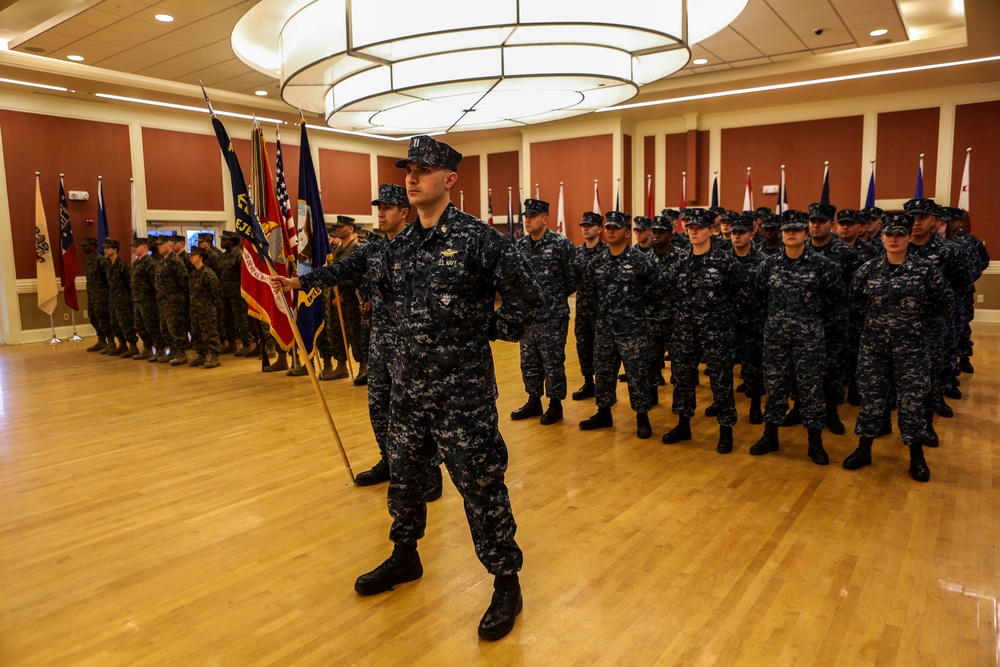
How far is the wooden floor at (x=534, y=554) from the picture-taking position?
2.39 m

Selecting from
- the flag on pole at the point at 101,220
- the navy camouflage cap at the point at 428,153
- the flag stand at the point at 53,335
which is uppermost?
the flag on pole at the point at 101,220

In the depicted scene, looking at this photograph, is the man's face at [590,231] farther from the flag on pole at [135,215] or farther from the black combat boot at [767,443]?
the flag on pole at [135,215]

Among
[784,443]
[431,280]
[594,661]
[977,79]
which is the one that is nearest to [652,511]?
[594,661]

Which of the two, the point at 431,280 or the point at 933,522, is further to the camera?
the point at 933,522

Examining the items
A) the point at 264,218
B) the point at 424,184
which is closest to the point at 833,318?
the point at 424,184

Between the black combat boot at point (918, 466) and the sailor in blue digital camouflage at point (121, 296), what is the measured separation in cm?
881

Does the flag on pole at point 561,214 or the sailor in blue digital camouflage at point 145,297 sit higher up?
the flag on pole at point 561,214

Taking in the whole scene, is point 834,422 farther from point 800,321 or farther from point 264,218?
point 264,218

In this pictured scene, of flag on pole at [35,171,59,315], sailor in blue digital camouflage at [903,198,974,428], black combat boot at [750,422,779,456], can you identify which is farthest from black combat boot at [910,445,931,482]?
flag on pole at [35,171,59,315]

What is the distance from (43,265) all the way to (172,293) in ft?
12.2

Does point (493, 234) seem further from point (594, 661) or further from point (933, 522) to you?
point (933, 522)

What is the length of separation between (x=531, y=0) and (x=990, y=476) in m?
4.02

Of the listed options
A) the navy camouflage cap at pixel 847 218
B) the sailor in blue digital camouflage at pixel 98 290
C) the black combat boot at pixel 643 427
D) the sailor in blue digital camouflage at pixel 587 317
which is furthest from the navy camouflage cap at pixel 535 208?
the sailor in blue digital camouflage at pixel 98 290

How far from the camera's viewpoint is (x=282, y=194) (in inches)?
161
